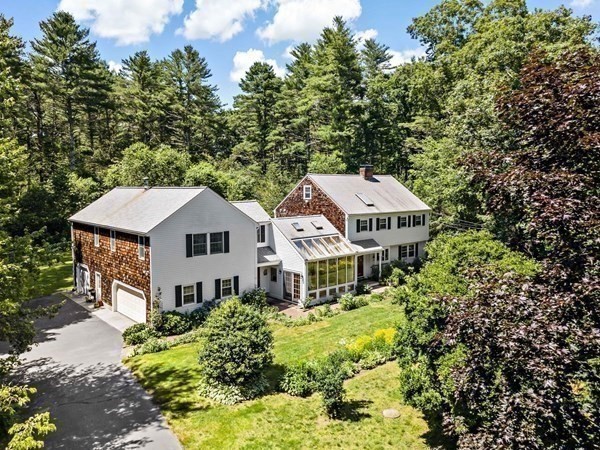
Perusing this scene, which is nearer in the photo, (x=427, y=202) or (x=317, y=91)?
(x=427, y=202)

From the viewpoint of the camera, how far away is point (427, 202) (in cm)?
Result: 3669

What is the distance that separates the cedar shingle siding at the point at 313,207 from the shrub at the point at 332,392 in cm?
1744

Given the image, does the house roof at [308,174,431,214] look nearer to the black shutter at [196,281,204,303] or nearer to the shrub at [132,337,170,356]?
the black shutter at [196,281,204,303]

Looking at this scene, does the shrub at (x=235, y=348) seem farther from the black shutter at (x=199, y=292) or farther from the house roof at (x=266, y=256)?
the house roof at (x=266, y=256)

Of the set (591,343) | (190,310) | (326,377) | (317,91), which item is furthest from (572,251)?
(317,91)

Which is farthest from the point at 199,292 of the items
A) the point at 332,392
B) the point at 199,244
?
the point at 332,392

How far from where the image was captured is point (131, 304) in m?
22.5

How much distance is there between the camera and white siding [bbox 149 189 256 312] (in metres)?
20.7

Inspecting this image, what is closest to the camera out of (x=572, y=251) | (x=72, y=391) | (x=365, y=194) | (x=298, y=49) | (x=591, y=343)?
(x=591, y=343)

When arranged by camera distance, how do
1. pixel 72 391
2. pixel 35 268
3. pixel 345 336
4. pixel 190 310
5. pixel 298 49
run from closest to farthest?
1. pixel 35 268
2. pixel 72 391
3. pixel 345 336
4. pixel 190 310
5. pixel 298 49

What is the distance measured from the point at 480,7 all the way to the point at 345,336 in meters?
33.7

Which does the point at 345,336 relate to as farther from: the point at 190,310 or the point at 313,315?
the point at 190,310

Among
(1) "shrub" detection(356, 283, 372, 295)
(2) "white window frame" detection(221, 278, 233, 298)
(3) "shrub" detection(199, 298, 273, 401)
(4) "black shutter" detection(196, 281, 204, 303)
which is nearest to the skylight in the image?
(1) "shrub" detection(356, 283, 372, 295)

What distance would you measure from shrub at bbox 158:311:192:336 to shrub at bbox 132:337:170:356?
124 centimetres
